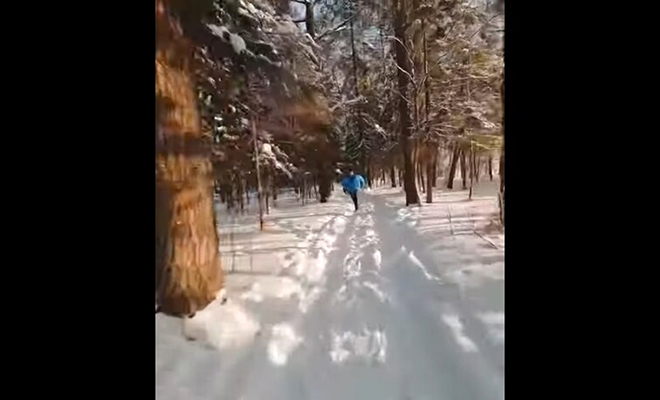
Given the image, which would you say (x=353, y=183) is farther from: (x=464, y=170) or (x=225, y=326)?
(x=225, y=326)

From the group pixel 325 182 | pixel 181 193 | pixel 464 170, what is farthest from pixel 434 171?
pixel 181 193

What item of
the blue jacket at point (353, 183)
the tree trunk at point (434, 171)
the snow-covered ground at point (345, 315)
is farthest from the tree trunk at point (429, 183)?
the blue jacket at point (353, 183)

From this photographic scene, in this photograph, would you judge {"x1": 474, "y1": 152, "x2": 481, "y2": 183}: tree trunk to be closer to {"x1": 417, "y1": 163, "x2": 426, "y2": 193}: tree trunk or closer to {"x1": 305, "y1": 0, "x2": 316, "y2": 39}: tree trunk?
{"x1": 417, "y1": 163, "x2": 426, "y2": 193}: tree trunk

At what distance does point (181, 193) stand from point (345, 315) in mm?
622

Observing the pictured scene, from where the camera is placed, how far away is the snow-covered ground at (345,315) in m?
1.50

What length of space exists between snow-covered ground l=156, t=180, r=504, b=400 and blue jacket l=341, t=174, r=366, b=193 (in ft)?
0.11

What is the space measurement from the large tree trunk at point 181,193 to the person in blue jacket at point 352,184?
0.43 meters

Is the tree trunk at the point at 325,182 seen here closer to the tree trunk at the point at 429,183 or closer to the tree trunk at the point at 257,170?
the tree trunk at the point at 257,170

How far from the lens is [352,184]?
176 centimetres

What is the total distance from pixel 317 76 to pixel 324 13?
0.64 feet

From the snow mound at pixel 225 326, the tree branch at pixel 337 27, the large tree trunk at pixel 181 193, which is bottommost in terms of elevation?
the snow mound at pixel 225 326
